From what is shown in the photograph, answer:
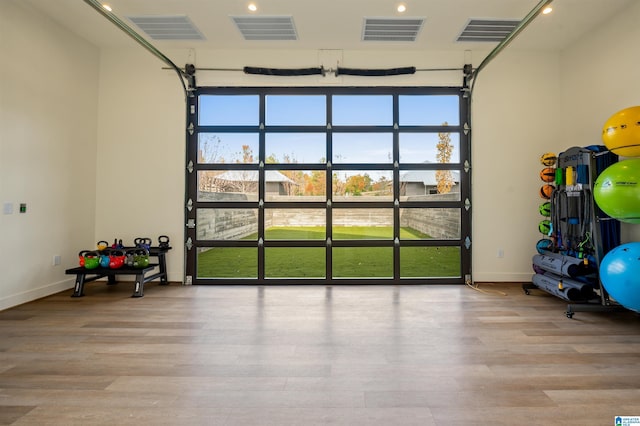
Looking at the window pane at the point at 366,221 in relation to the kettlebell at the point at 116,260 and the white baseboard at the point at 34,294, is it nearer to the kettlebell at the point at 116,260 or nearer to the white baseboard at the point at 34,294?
the kettlebell at the point at 116,260

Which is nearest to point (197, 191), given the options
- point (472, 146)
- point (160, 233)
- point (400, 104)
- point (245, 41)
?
point (160, 233)

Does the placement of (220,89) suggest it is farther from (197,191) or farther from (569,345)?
Result: (569,345)

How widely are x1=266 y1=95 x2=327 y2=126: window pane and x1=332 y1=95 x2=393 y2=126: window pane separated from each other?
21cm

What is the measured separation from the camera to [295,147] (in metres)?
5.25

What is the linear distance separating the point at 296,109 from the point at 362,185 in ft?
5.10

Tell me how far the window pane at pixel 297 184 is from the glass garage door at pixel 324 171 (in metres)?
0.02

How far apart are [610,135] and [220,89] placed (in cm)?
487

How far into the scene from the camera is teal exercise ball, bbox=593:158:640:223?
311 cm

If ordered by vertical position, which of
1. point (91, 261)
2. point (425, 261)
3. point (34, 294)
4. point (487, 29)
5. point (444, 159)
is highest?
point (487, 29)

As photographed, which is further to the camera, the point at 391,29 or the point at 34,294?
the point at 391,29

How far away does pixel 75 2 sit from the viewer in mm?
3975

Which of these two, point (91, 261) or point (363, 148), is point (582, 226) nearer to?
point (363, 148)

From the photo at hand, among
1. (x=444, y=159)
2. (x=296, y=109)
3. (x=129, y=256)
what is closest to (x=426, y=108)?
(x=444, y=159)

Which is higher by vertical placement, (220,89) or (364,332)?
(220,89)
